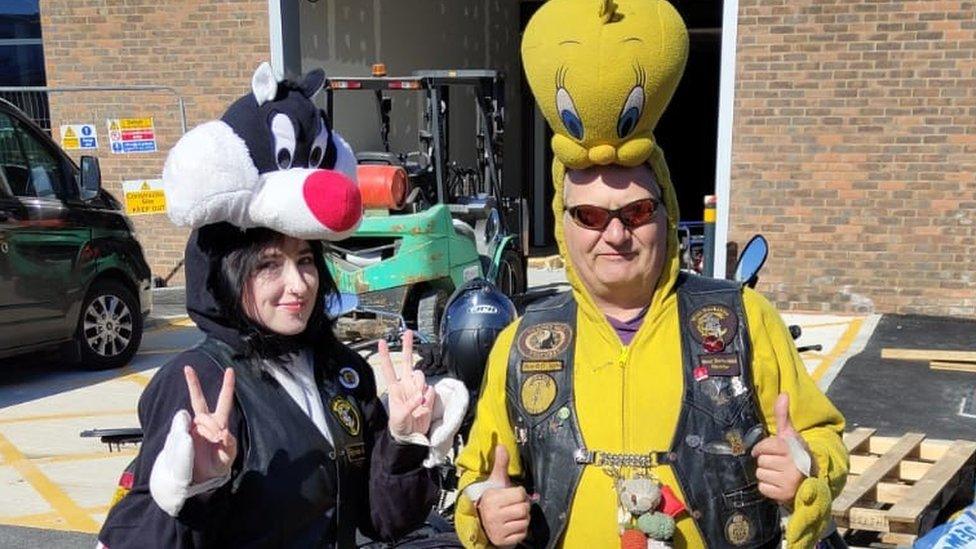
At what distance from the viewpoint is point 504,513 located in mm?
1907

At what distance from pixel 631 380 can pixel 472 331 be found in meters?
1.64

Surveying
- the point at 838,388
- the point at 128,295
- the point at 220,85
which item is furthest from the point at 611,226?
the point at 220,85

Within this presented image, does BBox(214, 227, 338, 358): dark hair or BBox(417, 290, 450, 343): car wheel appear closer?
BBox(214, 227, 338, 358): dark hair

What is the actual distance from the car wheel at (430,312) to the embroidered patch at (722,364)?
5667 millimetres

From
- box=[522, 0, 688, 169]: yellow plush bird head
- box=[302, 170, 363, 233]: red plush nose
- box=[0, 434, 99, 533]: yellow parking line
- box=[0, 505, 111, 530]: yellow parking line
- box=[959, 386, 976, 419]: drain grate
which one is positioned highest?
box=[522, 0, 688, 169]: yellow plush bird head

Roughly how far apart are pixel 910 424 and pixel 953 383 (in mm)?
1299

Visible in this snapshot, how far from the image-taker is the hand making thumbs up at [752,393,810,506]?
182 centimetres

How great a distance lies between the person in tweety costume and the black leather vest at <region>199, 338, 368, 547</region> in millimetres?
268

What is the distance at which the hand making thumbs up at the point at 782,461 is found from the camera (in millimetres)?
1824

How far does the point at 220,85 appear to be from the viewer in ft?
36.0

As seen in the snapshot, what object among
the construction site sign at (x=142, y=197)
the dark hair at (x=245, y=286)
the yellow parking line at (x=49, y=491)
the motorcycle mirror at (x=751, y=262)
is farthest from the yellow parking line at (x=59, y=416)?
the dark hair at (x=245, y=286)

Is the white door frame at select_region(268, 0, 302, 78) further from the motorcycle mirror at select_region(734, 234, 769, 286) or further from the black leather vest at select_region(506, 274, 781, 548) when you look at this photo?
the black leather vest at select_region(506, 274, 781, 548)

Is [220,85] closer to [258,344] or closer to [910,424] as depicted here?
[910,424]

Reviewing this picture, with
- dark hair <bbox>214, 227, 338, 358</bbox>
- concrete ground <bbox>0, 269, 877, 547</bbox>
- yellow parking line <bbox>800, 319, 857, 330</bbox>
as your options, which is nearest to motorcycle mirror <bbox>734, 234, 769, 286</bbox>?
dark hair <bbox>214, 227, 338, 358</bbox>
